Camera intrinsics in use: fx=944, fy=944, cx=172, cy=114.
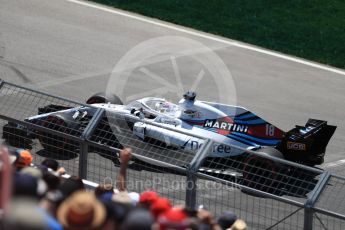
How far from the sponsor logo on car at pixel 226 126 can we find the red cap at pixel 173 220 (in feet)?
25.4

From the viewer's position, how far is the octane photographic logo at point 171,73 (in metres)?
18.8

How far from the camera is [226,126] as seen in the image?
15.0 metres

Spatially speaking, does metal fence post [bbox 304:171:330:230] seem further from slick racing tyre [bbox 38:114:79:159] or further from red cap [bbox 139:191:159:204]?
slick racing tyre [bbox 38:114:79:159]

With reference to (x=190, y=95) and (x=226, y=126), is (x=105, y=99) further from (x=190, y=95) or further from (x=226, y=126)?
(x=226, y=126)

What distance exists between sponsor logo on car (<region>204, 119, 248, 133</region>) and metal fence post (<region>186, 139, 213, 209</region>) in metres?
4.56

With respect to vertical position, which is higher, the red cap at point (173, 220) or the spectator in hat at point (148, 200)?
the red cap at point (173, 220)

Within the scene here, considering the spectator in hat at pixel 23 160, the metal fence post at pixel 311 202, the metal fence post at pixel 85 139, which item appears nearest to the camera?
the spectator in hat at pixel 23 160

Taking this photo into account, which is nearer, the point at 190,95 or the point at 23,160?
the point at 23,160

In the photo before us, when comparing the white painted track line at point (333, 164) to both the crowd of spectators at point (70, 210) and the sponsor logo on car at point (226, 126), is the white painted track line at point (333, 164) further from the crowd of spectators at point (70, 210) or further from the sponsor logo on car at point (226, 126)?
the crowd of spectators at point (70, 210)

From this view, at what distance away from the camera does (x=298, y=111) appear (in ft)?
60.5

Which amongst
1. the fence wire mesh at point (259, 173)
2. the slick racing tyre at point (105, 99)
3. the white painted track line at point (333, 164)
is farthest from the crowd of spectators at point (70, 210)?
the white painted track line at point (333, 164)

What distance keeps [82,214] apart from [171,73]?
1330 cm

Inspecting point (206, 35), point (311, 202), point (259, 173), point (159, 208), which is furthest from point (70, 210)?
point (206, 35)

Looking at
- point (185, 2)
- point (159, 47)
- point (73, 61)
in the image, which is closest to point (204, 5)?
point (185, 2)
